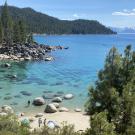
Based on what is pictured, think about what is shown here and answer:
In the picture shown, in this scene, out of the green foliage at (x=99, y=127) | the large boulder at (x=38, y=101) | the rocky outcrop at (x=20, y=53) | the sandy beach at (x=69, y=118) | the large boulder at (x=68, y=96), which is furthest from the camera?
the rocky outcrop at (x=20, y=53)

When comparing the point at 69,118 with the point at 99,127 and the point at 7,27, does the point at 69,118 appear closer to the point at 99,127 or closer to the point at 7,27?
the point at 99,127

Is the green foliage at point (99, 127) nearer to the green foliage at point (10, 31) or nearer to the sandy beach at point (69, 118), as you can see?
the sandy beach at point (69, 118)

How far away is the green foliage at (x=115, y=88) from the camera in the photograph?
84.5 feet

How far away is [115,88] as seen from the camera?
2714cm

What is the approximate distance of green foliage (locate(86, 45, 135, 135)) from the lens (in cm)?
2575

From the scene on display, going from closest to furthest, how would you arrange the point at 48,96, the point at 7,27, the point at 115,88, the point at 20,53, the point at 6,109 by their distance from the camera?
the point at 115,88
the point at 6,109
the point at 48,96
the point at 20,53
the point at 7,27

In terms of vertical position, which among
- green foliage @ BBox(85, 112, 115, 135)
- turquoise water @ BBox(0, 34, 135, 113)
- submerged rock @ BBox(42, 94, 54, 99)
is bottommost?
turquoise water @ BBox(0, 34, 135, 113)

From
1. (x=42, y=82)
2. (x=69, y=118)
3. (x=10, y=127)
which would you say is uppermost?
(x=10, y=127)

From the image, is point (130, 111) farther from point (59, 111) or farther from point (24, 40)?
point (24, 40)

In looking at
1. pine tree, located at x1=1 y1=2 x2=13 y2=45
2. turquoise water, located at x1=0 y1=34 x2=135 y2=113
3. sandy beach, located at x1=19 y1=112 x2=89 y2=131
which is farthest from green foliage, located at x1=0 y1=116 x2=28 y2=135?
pine tree, located at x1=1 y1=2 x2=13 y2=45

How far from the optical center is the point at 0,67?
310ft

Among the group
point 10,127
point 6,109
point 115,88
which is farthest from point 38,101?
point 115,88

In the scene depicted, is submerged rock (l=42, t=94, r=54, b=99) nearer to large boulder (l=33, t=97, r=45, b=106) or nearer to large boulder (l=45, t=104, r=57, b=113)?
large boulder (l=33, t=97, r=45, b=106)

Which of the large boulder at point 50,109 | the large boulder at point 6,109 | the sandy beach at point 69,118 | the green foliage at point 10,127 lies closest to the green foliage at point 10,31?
the large boulder at point 6,109
